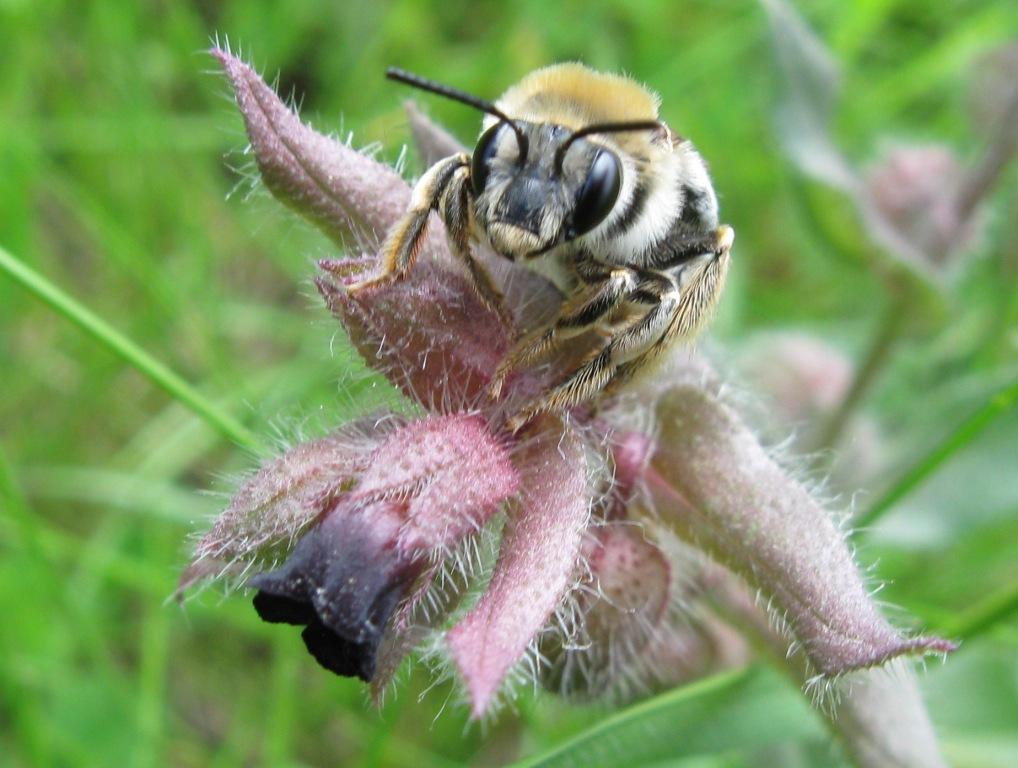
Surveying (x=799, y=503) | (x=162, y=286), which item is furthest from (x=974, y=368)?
(x=162, y=286)

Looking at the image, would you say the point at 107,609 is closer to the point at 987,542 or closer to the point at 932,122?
the point at 987,542

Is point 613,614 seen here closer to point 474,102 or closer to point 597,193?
point 597,193

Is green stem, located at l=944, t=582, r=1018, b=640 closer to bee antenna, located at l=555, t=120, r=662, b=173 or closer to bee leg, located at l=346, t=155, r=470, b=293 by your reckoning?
bee antenna, located at l=555, t=120, r=662, b=173

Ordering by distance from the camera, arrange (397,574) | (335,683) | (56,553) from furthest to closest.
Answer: (56,553) < (335,683) < (397,574)

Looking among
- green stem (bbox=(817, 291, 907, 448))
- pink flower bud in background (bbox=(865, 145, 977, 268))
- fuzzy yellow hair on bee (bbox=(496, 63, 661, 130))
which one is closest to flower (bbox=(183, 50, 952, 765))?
fuzzy yellow hair on bee (bbox=(496, 63, 661, 130))

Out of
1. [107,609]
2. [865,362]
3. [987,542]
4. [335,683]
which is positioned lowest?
[107,609]

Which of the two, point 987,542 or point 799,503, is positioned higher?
point 799,503

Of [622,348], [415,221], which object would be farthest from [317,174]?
[622,348]
